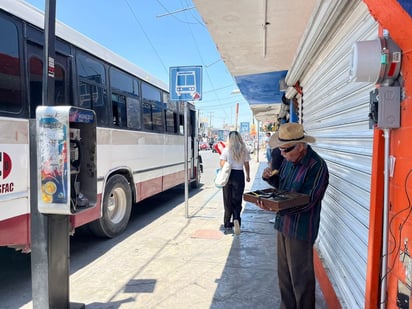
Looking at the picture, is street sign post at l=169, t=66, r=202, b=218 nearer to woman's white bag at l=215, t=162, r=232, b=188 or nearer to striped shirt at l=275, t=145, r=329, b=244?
woman's white bag at l=215, t=162, r=232, b=188

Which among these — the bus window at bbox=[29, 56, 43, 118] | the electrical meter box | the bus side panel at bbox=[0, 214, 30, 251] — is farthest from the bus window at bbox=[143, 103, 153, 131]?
the electrical meter box

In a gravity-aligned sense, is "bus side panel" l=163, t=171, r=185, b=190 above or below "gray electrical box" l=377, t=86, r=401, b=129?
below

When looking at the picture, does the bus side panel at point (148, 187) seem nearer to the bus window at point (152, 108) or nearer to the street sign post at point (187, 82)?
the street sign post at point (187, 82)

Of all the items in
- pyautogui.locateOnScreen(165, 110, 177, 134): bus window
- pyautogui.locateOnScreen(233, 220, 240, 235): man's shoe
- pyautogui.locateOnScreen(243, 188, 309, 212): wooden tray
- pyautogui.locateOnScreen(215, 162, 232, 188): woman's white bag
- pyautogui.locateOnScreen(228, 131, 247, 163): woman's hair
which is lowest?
pyautogui.locateOnScreen(233, 220, 240, 235): man's shoe

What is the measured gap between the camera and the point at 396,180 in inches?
68.2

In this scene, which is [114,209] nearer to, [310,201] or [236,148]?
[236,148]

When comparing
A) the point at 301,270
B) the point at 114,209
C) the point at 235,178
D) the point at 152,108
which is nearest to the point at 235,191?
the point at 235,178

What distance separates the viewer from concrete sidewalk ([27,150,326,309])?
131 inches

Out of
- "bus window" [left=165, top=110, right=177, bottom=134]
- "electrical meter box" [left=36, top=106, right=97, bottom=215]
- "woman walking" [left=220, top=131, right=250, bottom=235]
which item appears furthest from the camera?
"bus window" [left=165, top=110, right=177, bottom=134]

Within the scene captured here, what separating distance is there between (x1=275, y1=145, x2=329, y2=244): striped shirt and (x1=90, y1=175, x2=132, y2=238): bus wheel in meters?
3.36

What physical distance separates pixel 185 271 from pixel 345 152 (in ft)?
7.67

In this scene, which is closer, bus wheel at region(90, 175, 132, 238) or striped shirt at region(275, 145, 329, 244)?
striped shirt at region(275, 145, 329, 244)

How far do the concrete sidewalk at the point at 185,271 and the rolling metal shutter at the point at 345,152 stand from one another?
680 millimetres

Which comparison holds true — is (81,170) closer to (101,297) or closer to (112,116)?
(101,297)
